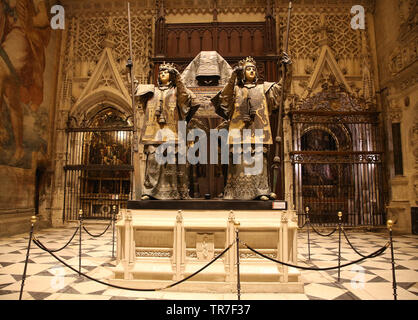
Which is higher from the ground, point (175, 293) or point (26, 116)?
point (26, 116)

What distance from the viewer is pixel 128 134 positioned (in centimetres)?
1205

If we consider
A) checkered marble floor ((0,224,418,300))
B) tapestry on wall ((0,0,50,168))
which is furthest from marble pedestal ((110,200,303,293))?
tapestry on wall ((0,0,50,168))

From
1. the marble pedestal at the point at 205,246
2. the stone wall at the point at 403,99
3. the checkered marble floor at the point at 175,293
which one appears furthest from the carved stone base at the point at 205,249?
the stone wall at the point at 403,99

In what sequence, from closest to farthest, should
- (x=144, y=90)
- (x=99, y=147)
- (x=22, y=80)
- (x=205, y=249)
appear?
(x=205, y=249) → (x=144, y=90) → (x=22, y=80) → (x=99, y=147)

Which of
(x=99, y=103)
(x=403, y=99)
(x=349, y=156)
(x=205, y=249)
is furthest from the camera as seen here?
(x=99, y=103)

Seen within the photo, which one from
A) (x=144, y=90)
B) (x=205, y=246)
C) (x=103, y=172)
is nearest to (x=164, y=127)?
(x=144, y=90)

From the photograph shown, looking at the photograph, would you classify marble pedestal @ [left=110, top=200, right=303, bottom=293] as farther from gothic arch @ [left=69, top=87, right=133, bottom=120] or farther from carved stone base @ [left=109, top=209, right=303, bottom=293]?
gothic arch @ [left=69, top=87, right=133, bottom=120]

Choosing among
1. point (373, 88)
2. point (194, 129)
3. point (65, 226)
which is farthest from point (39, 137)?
point (373, 88)

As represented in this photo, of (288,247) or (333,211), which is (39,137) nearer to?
(288,247)

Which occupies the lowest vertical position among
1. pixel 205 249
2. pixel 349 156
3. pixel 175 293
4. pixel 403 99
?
pixel 175 293

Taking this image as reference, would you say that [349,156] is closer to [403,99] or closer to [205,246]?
[403,99]

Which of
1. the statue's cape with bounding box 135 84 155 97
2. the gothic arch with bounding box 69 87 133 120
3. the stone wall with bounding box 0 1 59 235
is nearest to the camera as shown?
the statue's cape with bounding box 135 84 155 97

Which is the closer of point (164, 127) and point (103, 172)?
point (164, 127)

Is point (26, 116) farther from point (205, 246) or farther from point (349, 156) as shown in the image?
point (349, 156)
